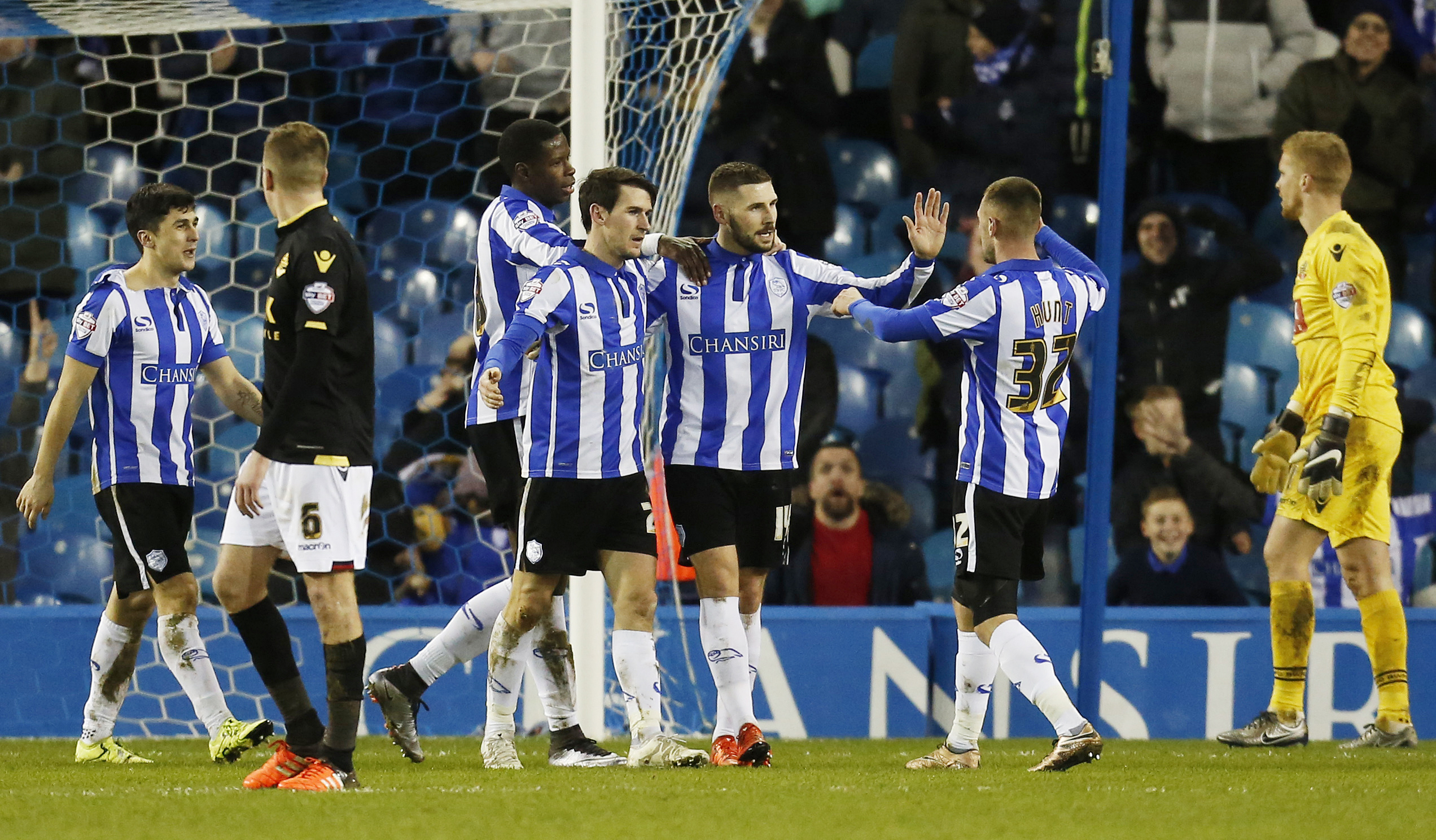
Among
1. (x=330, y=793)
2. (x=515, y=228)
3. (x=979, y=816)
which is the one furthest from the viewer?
(x=515, y=228)

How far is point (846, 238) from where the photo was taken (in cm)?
868

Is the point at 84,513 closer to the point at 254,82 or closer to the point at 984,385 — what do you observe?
the point at 254,82

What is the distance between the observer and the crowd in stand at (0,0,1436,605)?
777cm

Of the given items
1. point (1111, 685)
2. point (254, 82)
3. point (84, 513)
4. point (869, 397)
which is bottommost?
point (1111, 685)

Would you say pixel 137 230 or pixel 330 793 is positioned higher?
pixel 137 230

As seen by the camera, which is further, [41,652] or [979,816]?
[41,652]

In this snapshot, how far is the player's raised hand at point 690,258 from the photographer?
4641mm

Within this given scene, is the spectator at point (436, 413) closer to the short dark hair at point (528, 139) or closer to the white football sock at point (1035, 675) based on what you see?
the short dark hair at point (528, 139)

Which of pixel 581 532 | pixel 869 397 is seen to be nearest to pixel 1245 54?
Answer: pixel 869 397

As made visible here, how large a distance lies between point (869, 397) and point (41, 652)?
13.3 feet

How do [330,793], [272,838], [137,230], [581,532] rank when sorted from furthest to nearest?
[137,230]
[581,532]
[330,793]
[272,838]

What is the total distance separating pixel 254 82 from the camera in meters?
8.59

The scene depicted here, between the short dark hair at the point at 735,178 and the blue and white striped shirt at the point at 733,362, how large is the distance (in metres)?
0.18

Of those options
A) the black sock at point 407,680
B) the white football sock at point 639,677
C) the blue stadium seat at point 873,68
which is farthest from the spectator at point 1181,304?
the black sock at point 407,680
